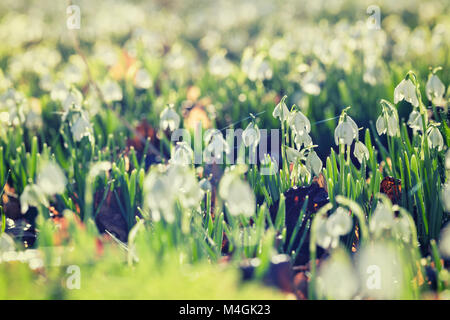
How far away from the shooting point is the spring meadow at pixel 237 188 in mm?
925

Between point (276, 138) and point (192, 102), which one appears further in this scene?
point (192, 102)

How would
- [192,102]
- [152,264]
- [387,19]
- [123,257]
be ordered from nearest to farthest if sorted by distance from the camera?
[152,264], [123,257], [192,102], [387,19]

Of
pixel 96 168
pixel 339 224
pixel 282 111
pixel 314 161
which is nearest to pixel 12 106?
pixel 96 168

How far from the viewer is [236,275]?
94 centimetres

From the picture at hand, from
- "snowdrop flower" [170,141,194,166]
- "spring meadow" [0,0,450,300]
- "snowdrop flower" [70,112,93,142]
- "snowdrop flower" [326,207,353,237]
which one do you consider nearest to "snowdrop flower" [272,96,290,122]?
"spring meadow" [0,0,450,300]

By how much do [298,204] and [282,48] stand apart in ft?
5.11

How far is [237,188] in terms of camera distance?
90cm

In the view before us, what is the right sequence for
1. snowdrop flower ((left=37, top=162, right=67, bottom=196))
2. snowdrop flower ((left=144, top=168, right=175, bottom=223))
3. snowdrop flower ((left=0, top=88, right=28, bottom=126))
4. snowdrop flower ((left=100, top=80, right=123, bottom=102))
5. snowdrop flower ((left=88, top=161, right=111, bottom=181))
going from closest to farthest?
snowdrop flower ((left=144, top=168, right=175, bottom=223)) < snowdrop flower ((left=37, top=162, right=67, bottom=196)) < snowdrop flower ((left=88, top=161, right=111, bottom=181)) < snowdrop flower ((left=0, top=88, right=28, bottom=126)) < snowdrop flower ((left=100, top=80, right=123, bottom=102))

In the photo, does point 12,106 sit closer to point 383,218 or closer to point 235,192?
point 235,192

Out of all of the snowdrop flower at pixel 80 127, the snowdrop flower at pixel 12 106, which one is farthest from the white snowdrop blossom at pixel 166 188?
the snowdrop flower at pixel 12 106

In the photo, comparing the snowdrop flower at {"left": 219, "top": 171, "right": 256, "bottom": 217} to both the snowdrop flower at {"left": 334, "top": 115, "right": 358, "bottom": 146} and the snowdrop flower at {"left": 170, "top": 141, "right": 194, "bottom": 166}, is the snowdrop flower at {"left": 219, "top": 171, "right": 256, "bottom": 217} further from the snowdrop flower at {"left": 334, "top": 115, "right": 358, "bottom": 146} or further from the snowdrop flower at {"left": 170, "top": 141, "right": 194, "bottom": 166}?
the snowdrop flower at {"left": 334, "top": 115, "right": 358, "bottom": 146}

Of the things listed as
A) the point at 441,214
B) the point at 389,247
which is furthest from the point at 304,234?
the point at 441,214

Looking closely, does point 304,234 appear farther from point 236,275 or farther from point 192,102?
point 192,102

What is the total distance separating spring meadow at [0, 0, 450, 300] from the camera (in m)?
0.93
